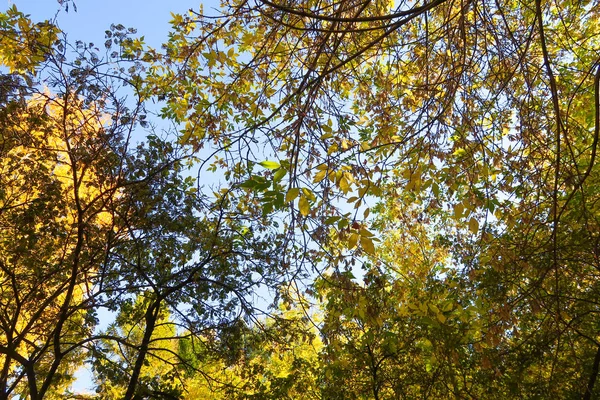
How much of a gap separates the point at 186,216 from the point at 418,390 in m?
4.12

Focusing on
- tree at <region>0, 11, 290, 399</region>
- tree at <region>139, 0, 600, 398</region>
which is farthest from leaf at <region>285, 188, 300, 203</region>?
tree at <region>0, 11, 290, 399</region>

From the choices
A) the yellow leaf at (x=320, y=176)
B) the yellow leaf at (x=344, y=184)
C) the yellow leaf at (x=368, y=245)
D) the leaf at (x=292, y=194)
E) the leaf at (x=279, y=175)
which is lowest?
the yellow leaf at (x=368, y=245)

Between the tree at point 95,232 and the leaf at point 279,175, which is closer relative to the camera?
the leaf at point 279,175

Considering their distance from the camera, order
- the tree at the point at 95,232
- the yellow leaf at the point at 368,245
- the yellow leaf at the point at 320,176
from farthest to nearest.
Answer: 1. the tree at the point at 95,232
2. the yellow leaf at the point at 320,176
3. the yellow leaf at the point at 368,245

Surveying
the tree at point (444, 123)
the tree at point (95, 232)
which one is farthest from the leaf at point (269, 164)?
the tree at point (95, 232)

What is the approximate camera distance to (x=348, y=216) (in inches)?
87.6

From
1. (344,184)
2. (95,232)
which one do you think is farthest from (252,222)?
(344,184)

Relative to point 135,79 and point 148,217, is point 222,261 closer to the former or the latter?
point 148,217

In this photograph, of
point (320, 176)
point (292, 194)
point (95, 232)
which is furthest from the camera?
point (95, 232)

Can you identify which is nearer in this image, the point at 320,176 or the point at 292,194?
the point at 292,194

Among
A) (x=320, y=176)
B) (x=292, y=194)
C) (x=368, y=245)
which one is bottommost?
(x=368, y=245)

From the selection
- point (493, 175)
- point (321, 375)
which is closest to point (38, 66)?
point (493, 175)

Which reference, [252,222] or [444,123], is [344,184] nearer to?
[444,123]

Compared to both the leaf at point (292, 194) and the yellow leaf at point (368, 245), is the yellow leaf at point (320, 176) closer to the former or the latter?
the leaf at point (292, 194)
